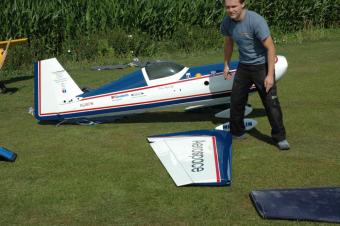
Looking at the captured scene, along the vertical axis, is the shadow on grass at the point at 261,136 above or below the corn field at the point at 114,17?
above

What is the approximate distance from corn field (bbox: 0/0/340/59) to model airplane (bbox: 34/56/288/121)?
828cm

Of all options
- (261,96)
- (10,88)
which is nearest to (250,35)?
(261,96)

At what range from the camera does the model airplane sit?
27.4 feet

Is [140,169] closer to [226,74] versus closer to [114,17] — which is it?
[226,74]

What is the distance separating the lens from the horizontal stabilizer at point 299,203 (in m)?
4.83

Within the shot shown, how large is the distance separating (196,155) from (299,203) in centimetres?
200

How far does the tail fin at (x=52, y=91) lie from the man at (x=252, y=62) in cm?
304

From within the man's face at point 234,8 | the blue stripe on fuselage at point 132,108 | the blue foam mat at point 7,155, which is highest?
the man's face at point 234,8

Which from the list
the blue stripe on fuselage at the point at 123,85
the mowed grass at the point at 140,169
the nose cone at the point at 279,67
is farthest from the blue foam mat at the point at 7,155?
the nose cone at the point at 279,67

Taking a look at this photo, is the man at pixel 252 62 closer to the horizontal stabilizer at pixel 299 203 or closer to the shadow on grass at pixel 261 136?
the shadow on grass at pixel 261 136

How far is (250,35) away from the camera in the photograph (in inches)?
267

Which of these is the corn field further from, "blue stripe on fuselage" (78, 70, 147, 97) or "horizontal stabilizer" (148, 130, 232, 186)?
A: "horizontal stabilizer" (148, 130, 232, 186)

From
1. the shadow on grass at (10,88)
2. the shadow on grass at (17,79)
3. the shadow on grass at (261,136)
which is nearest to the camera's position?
the shadow on grass at (261,136)

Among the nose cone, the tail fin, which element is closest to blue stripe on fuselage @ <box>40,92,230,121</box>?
the tail fin
